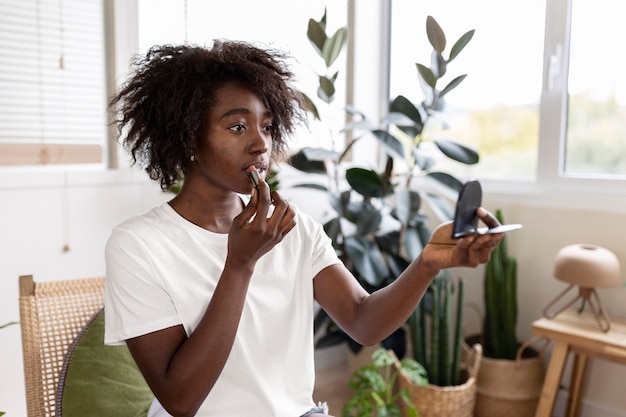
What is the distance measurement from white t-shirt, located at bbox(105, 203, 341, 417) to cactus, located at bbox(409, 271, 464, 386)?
1056mm

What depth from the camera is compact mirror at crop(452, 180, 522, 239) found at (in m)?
0.93

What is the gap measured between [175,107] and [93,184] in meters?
1.11

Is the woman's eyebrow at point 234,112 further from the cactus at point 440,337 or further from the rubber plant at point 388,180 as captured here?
the cactus at point 440,337

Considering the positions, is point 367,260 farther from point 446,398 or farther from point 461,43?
point 461,43

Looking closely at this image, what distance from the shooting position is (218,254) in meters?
1.06

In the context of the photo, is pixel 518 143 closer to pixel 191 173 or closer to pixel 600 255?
pixel 600 255

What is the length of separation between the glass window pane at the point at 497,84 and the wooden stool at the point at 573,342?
2.34 ft

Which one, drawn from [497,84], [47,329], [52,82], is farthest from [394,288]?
[497,84]

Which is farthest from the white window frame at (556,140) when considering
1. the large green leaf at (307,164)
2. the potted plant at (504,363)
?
the large green leaf at (307,164)

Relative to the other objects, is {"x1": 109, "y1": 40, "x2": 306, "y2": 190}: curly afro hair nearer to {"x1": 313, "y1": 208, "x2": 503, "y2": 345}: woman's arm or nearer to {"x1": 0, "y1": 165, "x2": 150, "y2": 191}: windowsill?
{"x1": 313, "y1": 208, "x2": 503, "y2": 345}: woman's arm

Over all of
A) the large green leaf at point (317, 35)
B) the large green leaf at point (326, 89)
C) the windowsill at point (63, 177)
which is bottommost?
the windowsill at point (63, 177)

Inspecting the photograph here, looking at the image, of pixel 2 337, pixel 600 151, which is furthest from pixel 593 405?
pixel 2 337

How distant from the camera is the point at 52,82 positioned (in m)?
1.92

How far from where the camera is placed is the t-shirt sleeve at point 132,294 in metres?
0.93
